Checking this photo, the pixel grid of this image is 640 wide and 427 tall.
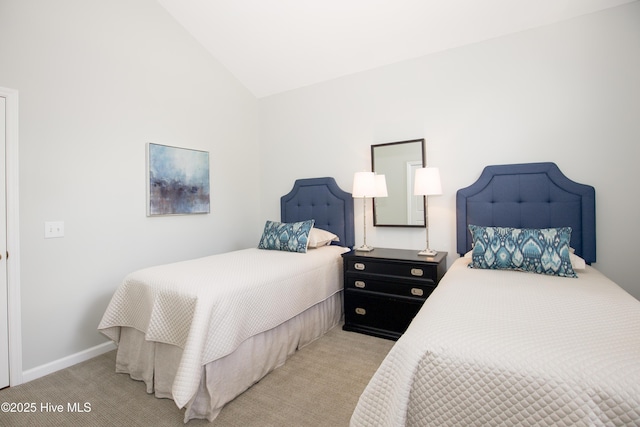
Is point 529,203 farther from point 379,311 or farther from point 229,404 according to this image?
point 229,404

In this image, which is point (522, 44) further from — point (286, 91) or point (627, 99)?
point (286, 91)

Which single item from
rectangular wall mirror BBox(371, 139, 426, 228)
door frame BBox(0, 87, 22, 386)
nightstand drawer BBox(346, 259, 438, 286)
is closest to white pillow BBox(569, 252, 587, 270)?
nightstand drawer BBox(346, 259, 438, 286)

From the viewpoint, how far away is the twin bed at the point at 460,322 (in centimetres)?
96

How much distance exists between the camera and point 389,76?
317 centimetres

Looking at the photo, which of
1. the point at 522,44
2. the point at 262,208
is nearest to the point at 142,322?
the point at 262,208

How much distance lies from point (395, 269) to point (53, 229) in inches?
102

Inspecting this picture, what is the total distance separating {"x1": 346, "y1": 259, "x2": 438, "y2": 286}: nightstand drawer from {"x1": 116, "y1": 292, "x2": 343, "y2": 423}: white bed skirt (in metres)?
0.65

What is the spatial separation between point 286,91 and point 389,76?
1.27m

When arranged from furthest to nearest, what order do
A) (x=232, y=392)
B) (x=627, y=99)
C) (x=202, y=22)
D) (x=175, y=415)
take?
1. (x=202, y=22)
2. (x=627, y=99)
3. (x=232, y=392)
4. (x=175, y=415)

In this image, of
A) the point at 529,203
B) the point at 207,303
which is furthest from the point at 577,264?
the point at 207,303

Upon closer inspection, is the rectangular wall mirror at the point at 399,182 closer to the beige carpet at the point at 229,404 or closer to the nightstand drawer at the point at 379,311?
the nightstand drawer at the point at 379,311

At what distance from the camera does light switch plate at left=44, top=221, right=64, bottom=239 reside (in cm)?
224

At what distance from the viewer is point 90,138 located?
2453 millimetres

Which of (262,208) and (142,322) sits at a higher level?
(262,208)
